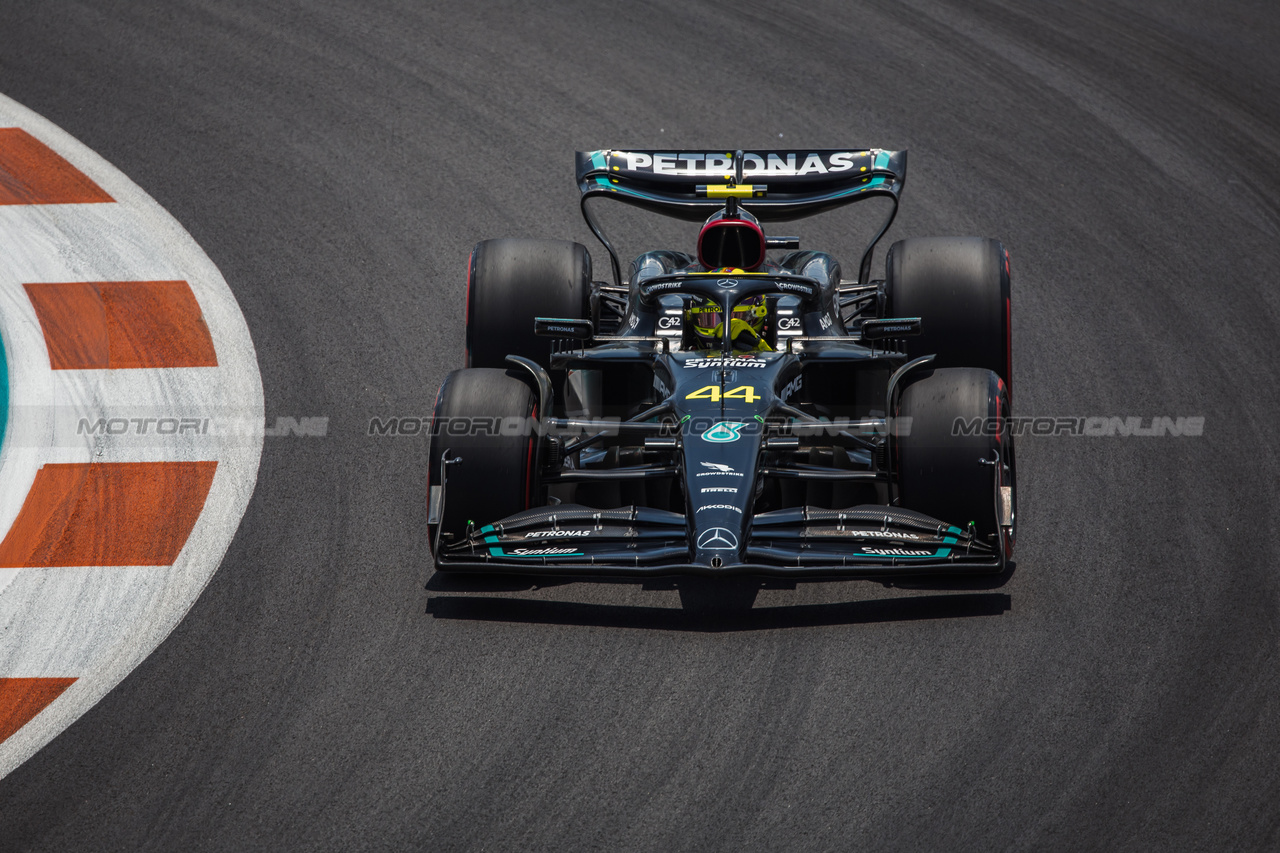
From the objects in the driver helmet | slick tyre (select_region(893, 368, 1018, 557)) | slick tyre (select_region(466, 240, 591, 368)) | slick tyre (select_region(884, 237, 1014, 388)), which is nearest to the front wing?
slick tyre (select_region(893, 368, 1018, 557))

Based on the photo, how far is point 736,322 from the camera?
841 cm

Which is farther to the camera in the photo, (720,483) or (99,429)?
(99,429)

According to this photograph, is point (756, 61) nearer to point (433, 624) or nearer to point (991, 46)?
point (991, 46)

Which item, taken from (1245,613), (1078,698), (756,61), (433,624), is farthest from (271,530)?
(756,61)

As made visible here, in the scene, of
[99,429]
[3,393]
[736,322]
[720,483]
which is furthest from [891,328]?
[3,393]

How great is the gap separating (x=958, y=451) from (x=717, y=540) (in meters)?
1.45

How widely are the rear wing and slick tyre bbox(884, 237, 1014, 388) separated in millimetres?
561

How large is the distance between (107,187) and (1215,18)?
36.9 feet

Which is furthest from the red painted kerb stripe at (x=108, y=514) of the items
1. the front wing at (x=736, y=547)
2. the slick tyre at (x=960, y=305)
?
the slick tyre at (x=960, y=305)

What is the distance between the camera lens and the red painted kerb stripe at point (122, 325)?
10.0m

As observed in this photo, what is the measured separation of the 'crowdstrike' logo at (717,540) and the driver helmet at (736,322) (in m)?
1.87

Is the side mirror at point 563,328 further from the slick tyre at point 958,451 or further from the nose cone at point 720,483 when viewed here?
the slick tyre at point 958,451

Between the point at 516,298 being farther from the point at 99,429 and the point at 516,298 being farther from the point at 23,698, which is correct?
the point at 23,698

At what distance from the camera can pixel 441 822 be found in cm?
605
